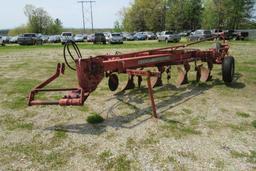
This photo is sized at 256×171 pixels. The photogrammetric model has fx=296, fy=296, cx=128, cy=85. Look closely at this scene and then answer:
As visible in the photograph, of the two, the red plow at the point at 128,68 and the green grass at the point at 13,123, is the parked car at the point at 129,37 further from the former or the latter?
the green grass at the point at 13,123

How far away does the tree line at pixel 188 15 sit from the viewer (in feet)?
177

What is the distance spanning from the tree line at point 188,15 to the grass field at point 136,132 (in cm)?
5082

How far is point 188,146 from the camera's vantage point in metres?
4.02

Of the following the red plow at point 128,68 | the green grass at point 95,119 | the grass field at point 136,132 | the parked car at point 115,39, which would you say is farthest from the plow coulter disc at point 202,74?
the parked car at point 115,39

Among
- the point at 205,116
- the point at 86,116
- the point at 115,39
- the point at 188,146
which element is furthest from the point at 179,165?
the point at 115,39

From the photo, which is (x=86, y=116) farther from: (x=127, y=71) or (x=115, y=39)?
(x=115, y=39)

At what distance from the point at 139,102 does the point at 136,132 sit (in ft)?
5.44

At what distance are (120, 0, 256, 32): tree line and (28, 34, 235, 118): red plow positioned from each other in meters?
48.7

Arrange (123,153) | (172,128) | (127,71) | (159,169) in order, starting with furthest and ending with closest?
(127,71) < (172,128) < (123,153) < (159,169)

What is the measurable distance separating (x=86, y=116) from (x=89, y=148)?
1.34 meters

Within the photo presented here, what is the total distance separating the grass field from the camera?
3637 mm

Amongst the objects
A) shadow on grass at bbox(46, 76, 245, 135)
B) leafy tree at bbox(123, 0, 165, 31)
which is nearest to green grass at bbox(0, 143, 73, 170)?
shadow on grass at bbox(46, 76, 245, 135)

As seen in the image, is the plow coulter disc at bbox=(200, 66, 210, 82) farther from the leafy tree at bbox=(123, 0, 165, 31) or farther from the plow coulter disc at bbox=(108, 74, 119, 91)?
the leafy tree at bbox=(123, 0, 165, 31)

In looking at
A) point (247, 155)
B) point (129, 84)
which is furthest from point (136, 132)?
point (129, 84)
